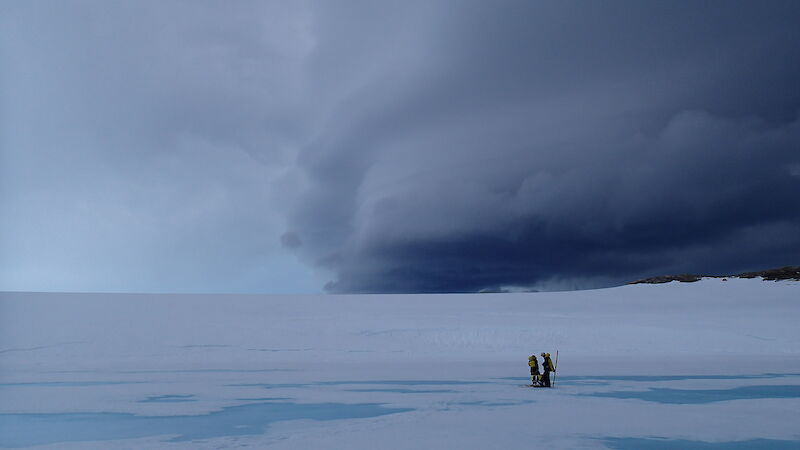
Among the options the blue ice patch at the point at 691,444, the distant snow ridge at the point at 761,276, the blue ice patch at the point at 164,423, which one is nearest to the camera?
the blue ice patch at the point at 691,444

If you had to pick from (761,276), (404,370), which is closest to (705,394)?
(404,370)

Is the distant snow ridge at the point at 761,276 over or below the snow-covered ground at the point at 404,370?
over

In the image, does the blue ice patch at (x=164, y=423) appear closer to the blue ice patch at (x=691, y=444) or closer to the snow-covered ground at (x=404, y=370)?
the snow-covered ground at (x=404, y=370)

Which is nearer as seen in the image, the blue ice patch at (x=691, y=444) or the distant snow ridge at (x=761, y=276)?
the blue ice patch at (x=691, y=444)

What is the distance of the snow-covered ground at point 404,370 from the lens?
910 centimetres

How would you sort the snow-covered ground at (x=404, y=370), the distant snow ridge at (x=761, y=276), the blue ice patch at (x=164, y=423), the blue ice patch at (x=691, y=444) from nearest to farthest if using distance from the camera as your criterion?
the blue ice patch at (x=691, y=444)
the blue ice patch at (x=164, y=423)
the snow-covered ground at (x=404, y=370)
the distant snow ridge at (x=761, y=276)

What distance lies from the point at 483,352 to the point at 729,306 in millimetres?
21232

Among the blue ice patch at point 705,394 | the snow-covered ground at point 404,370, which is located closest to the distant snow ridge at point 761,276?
the snow-covered ground at point 404,370

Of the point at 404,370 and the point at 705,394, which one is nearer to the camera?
the point at 705,394

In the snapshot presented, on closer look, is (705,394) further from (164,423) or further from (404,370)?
(164,423)

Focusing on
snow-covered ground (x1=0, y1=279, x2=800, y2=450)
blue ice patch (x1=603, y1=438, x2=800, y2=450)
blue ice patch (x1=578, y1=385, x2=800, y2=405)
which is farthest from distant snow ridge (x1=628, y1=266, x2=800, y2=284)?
blue ice patch (x1=603, y1=438, x2=800, y2=450)

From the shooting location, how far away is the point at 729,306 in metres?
36.6

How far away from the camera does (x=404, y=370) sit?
19.3m

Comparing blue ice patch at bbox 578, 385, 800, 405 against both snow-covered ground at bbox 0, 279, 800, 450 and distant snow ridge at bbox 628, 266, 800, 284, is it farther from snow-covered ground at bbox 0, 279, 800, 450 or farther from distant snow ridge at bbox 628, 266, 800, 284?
distant snow ridge at bbox 628, 266, 800, 284
